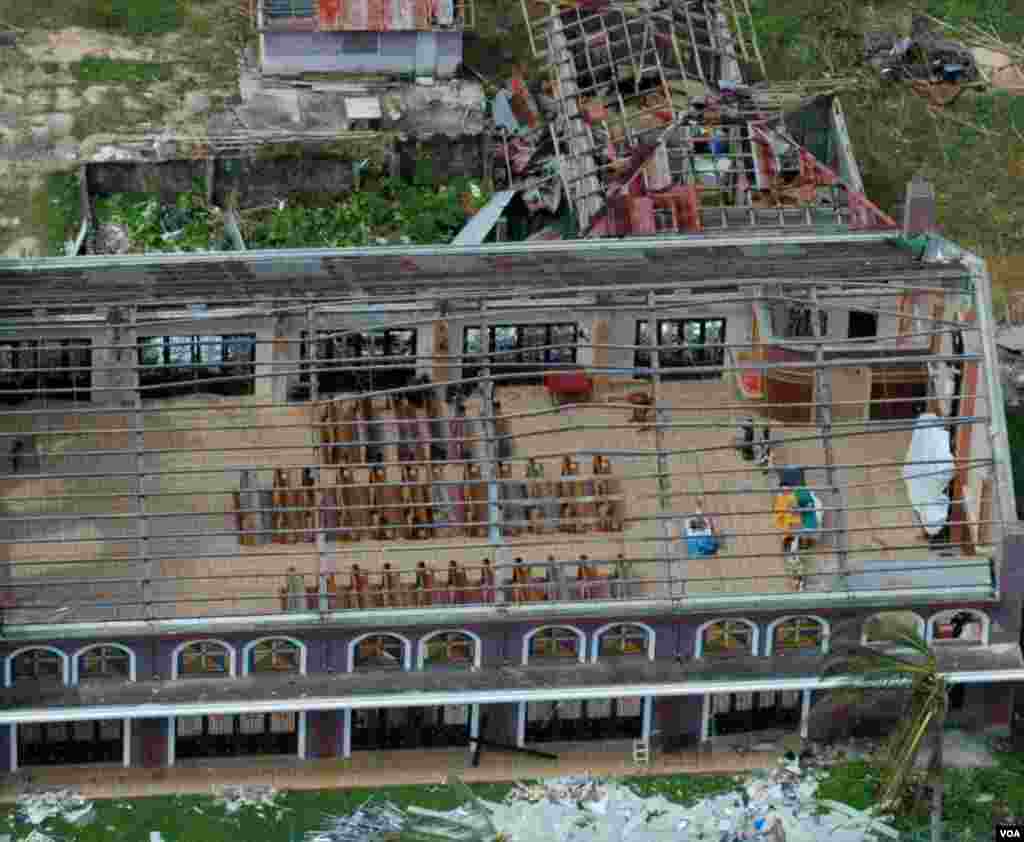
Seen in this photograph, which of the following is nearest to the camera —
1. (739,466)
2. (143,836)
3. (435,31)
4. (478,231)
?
(143,836)

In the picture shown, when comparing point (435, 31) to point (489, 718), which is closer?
point (489, 718)

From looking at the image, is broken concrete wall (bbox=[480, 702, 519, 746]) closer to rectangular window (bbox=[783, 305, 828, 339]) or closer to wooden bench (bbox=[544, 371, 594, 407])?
wooden bench (bbox=[544, 371, 594, 407])

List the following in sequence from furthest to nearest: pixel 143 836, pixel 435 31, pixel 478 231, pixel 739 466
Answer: pixel 435 31
pixel 478 231
pixel 739 466
pixel 143 836

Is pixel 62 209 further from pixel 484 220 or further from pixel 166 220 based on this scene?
pixel 484 220

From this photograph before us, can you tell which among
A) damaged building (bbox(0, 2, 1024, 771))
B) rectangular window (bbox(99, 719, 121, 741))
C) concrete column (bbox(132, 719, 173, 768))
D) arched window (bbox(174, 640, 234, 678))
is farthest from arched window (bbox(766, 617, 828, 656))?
rectangular window (bbox(99, 719, 121, 741))

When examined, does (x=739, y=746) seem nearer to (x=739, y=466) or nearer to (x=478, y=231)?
(x=739, y=466)

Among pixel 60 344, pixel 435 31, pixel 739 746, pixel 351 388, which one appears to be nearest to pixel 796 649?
pixel 739 746

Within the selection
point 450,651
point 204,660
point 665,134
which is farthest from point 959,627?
point 665,134
